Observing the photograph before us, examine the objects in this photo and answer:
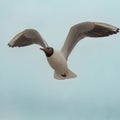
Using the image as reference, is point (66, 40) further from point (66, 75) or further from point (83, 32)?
point (66, 75)

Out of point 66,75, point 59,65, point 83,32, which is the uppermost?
point 83,32

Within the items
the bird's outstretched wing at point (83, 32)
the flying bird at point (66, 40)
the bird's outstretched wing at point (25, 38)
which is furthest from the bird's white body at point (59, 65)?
the bird's outstretched wing at point (25, 38)

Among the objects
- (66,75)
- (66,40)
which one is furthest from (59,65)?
(66,40)

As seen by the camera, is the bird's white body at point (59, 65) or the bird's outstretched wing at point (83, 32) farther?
the bird's outstretched wing at point (83, 32)

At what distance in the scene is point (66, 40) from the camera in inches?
392

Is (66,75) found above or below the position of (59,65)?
below

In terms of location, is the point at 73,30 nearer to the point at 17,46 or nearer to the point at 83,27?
the point at 83,27

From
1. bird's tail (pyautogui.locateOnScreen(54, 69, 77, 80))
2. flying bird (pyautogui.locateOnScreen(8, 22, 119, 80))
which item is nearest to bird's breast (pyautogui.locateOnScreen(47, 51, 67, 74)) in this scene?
flying bird (pyautogui.locateOnScreen(8, 22, 119, 80))

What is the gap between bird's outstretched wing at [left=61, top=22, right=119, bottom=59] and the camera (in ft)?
31.0

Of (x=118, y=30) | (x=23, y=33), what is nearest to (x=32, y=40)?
(x=23, y=33)

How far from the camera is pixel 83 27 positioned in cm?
985

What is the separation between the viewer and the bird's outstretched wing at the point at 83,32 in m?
9.44

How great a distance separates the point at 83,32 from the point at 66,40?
37 centimetres

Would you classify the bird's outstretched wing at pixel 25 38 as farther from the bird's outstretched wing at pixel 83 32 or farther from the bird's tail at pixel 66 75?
the bird's tail at pixel 66 75
